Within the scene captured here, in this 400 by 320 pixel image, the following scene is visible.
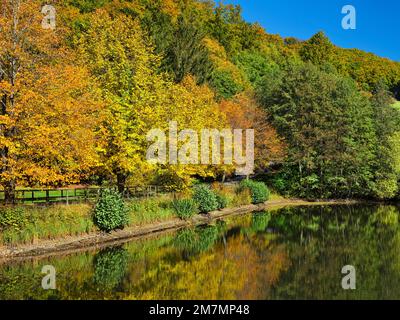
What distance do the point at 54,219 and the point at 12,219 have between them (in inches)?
97.7

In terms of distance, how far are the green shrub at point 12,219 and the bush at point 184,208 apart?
1292 cm

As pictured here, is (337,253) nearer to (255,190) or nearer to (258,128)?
(255,190)

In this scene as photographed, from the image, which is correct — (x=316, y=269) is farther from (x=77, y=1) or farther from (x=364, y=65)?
(x=364, y=65)

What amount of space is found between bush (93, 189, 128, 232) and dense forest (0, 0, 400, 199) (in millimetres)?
1591

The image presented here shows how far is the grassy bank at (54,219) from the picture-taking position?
22.9 meters

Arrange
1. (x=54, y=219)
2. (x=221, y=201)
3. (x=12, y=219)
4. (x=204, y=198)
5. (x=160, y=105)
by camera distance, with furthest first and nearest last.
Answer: (x=221, y=201), (x=204, y=198), (x=160, y=105), (x=54, y=219), (x=12, y=219)

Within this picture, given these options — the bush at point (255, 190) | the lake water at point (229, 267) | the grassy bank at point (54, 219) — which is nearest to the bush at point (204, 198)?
the lake water at point (229, 267)

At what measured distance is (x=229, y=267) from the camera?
20.7 meters

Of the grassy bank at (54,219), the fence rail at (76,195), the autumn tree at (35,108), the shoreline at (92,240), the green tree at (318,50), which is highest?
the green tree at (318,50)

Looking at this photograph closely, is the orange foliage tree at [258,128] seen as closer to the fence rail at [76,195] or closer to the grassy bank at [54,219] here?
the fence rail at [76,195]

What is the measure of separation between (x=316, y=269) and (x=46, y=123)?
14064mm

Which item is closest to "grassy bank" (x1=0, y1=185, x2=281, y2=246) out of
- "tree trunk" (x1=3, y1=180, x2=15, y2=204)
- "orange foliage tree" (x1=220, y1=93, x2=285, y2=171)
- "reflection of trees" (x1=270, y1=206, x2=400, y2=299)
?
"tree trunk" (x1=3, y1=180, x2=15, y2=204)

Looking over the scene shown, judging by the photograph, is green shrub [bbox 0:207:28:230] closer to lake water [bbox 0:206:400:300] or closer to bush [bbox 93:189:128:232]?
lake water [bbox 0:206:400:300]

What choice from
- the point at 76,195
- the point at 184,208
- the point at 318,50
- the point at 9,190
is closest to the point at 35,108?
the point at 9,190
